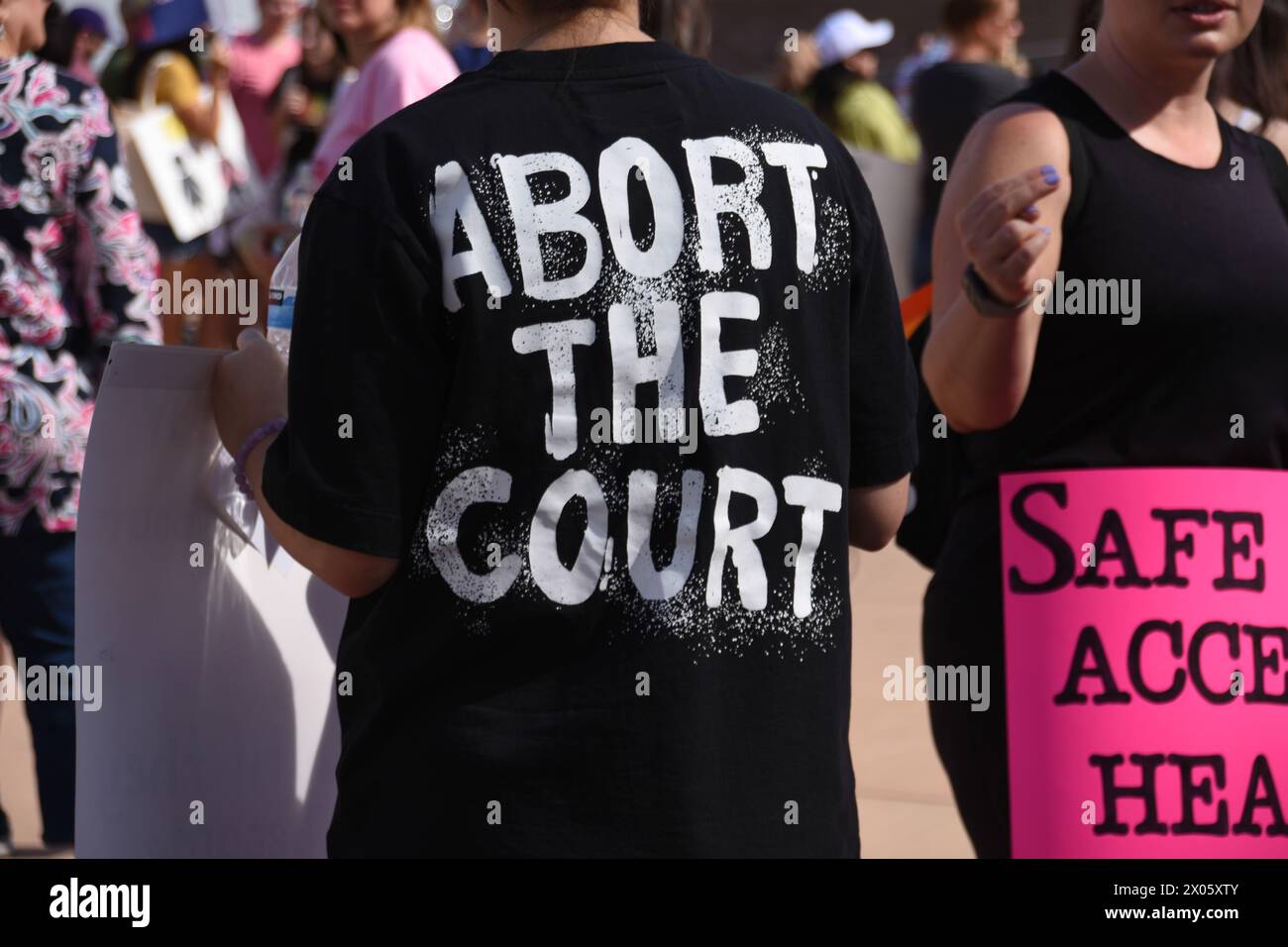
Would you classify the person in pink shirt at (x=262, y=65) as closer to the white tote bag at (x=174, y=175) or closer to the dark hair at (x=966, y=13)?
the white tote bag at (x=174, y=175)

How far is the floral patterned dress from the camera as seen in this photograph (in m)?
3.74

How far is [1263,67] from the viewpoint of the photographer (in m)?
3.11

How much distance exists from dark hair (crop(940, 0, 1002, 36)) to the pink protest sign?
475 centimetres

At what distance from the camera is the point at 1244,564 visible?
2.31 m

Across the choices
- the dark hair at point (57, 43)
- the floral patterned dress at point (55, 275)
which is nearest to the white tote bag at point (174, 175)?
the dark hair at point (57, 43)

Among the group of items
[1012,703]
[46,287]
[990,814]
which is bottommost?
[990,814]

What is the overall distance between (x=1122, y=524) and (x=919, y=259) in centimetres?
420

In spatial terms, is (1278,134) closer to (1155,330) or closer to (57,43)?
(1155,330)

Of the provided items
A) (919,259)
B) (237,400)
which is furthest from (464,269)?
(919,259)
